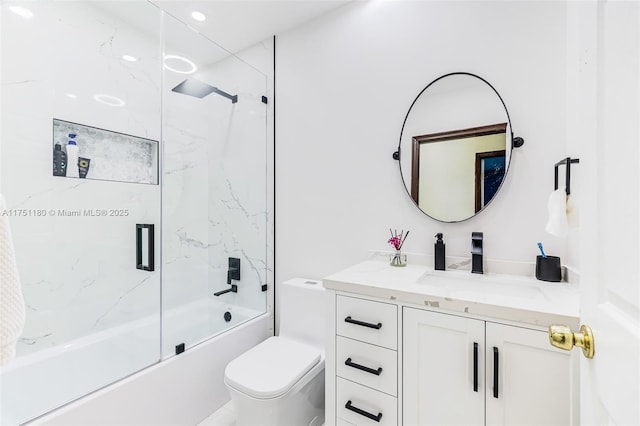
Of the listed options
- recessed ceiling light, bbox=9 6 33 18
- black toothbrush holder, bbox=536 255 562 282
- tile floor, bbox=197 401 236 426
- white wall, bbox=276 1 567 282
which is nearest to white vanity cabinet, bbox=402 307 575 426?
black toothbrush holder, bbox=536 255 562 282

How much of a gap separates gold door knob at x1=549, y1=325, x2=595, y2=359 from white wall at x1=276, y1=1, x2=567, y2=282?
0.98m

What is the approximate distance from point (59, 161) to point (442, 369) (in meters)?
2.38

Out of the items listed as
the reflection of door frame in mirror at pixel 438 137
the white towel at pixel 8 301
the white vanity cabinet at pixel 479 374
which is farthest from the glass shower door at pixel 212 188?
the white towel at pixel 8 301

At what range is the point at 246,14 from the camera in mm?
2012

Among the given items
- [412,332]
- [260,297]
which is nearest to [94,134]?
[260,297]

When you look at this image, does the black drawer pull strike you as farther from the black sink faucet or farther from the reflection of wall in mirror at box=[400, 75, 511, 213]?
the reflection of wall in mirror at box=[400, 75, 511, 213]

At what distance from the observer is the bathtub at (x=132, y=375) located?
1326 mm

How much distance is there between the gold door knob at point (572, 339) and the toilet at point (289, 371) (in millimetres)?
1138

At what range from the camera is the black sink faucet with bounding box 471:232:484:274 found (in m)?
1.45

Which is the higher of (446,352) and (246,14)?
(246,14)

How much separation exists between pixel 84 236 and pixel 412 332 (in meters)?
2.08

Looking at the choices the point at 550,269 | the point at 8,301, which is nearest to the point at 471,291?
the point at 550,269

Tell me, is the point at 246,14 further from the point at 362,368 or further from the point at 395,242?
the point at 362,368

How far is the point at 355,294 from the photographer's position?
4.22ft
